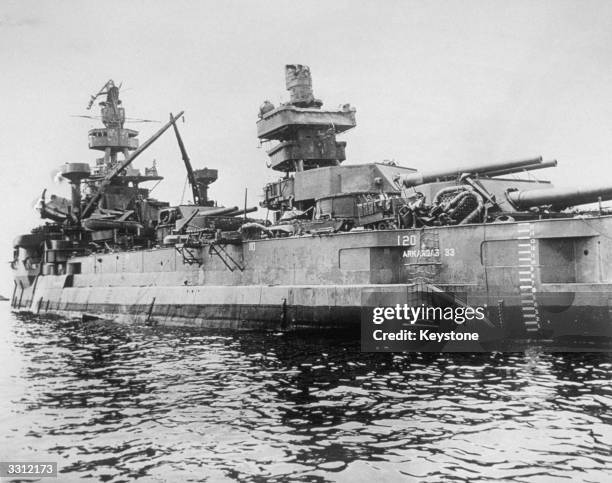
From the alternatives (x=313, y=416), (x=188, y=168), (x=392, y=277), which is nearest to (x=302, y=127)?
(x=188, y=168)

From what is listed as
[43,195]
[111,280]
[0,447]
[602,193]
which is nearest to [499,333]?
[602,193]

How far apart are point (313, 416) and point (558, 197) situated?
33.4 feet

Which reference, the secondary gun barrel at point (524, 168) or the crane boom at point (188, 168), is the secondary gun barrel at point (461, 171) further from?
the crane boom at point (188, 168)

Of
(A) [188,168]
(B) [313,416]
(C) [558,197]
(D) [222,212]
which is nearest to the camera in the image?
(B) [313,416]

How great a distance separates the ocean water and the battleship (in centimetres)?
231

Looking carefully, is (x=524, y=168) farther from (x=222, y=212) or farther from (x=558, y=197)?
(x=222, y=212)

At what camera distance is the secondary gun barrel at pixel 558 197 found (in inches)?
605

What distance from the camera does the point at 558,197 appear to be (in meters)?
16.1

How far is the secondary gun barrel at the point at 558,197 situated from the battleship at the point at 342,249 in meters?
0.03

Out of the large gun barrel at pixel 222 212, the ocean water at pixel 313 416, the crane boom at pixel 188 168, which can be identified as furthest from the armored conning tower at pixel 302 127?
the ocean water at pixel 313 416

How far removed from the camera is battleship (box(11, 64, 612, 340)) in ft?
49.4

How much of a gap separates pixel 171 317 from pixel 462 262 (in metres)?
12.0

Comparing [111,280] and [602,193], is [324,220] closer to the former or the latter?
[602,193]

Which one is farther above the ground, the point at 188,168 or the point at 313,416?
the point at 188,168
